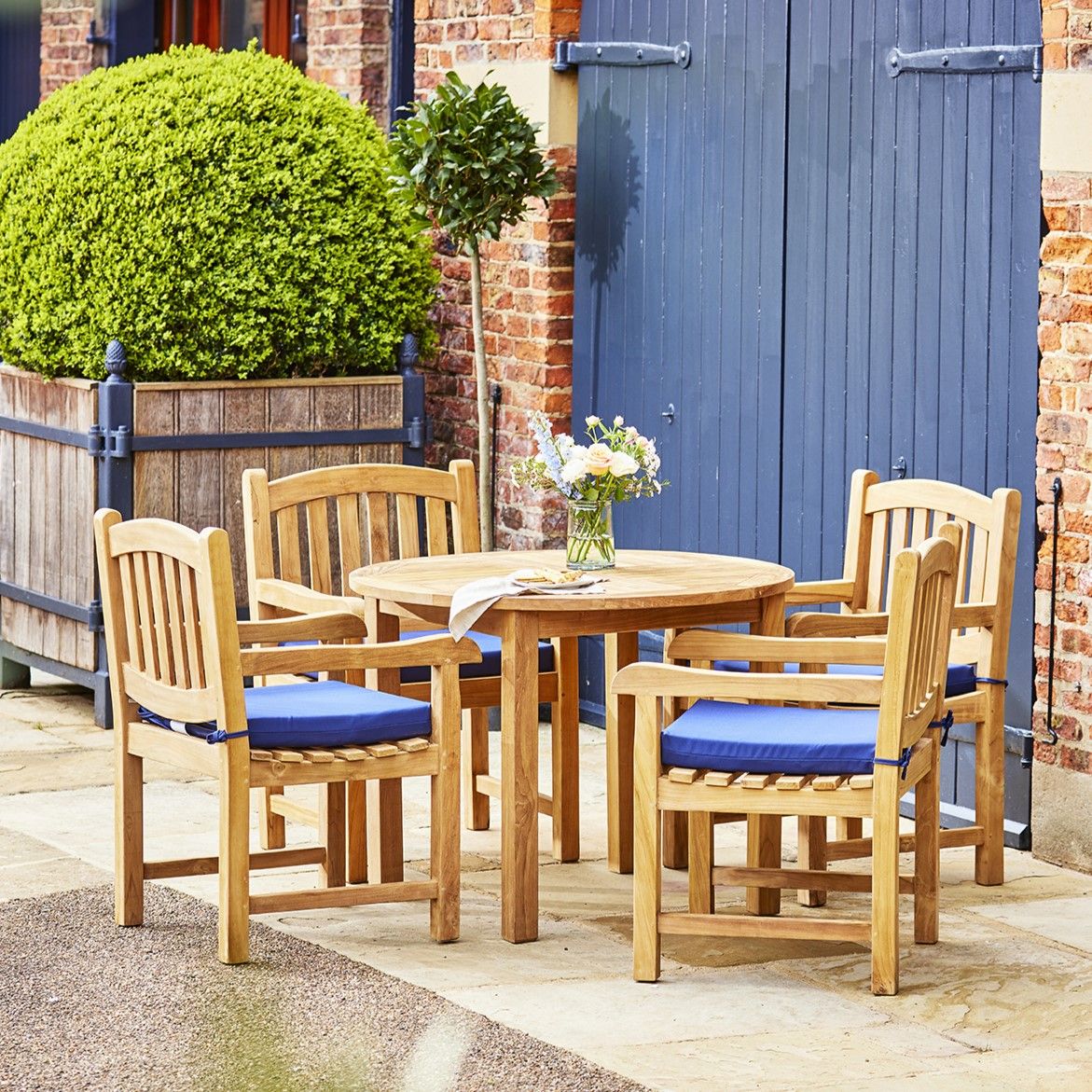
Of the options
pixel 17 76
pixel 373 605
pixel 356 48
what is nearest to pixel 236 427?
pixel 356 48

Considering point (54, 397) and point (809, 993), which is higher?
point (54, 397)

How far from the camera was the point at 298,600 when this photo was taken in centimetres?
571

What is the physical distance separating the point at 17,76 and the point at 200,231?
4.81 meters

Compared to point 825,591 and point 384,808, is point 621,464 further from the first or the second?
point 384,808

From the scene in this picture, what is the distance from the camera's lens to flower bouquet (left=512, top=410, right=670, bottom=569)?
5.35 m

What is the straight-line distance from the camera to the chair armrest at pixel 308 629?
5.38 metres

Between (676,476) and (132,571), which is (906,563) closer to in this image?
(132,571)

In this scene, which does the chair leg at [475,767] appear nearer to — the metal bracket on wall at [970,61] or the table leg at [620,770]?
the table leg at [620,770]

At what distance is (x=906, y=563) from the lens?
4473 mm

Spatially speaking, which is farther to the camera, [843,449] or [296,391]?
[296,391]

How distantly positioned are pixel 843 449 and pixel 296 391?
6.78 feet

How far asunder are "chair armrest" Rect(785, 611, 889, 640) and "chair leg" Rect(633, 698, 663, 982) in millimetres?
1008

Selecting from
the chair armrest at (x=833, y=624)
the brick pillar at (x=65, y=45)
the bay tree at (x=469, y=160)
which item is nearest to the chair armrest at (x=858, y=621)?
the chair armrest at (x=833, y=624)

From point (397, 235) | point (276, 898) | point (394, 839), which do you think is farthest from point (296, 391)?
point (276, 898)
